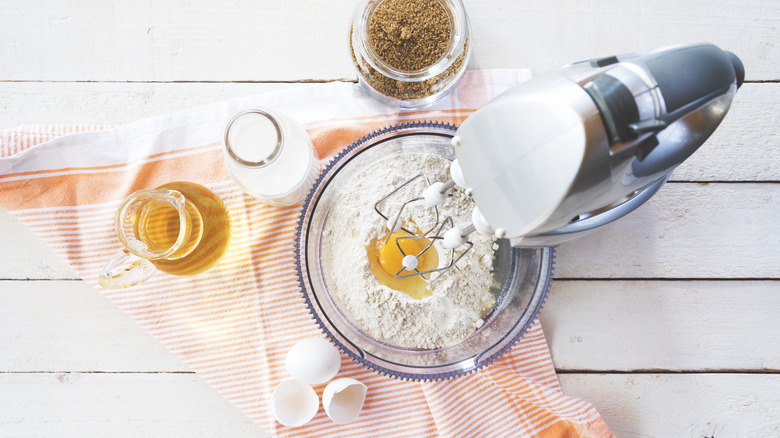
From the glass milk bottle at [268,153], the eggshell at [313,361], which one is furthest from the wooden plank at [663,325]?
the glass milk bottle at [268,153]

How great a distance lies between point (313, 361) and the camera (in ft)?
2.50

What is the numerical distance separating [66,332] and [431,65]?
775mm

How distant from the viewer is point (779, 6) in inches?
35.0

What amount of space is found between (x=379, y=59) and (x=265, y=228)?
1.09ft

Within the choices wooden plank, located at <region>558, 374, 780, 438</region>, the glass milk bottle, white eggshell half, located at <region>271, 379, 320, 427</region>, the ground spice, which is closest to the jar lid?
the glass milk bottle

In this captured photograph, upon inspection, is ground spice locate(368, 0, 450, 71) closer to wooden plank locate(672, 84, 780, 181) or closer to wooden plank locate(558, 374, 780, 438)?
wooden plank locate(672, 84, 780, 181)

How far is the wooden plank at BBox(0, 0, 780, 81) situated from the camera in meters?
0.89

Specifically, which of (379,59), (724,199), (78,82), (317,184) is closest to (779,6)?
(724,199)

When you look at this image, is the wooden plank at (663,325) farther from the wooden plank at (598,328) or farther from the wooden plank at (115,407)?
the wooden plank at (115,407)

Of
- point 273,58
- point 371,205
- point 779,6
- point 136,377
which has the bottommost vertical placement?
point 136,377

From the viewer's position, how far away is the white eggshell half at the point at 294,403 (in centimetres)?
79

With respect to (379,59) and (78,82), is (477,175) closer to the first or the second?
(379,59)

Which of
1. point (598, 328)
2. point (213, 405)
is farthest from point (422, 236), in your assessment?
point (213, 405)

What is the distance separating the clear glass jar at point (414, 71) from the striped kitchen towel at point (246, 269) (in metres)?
0.04
